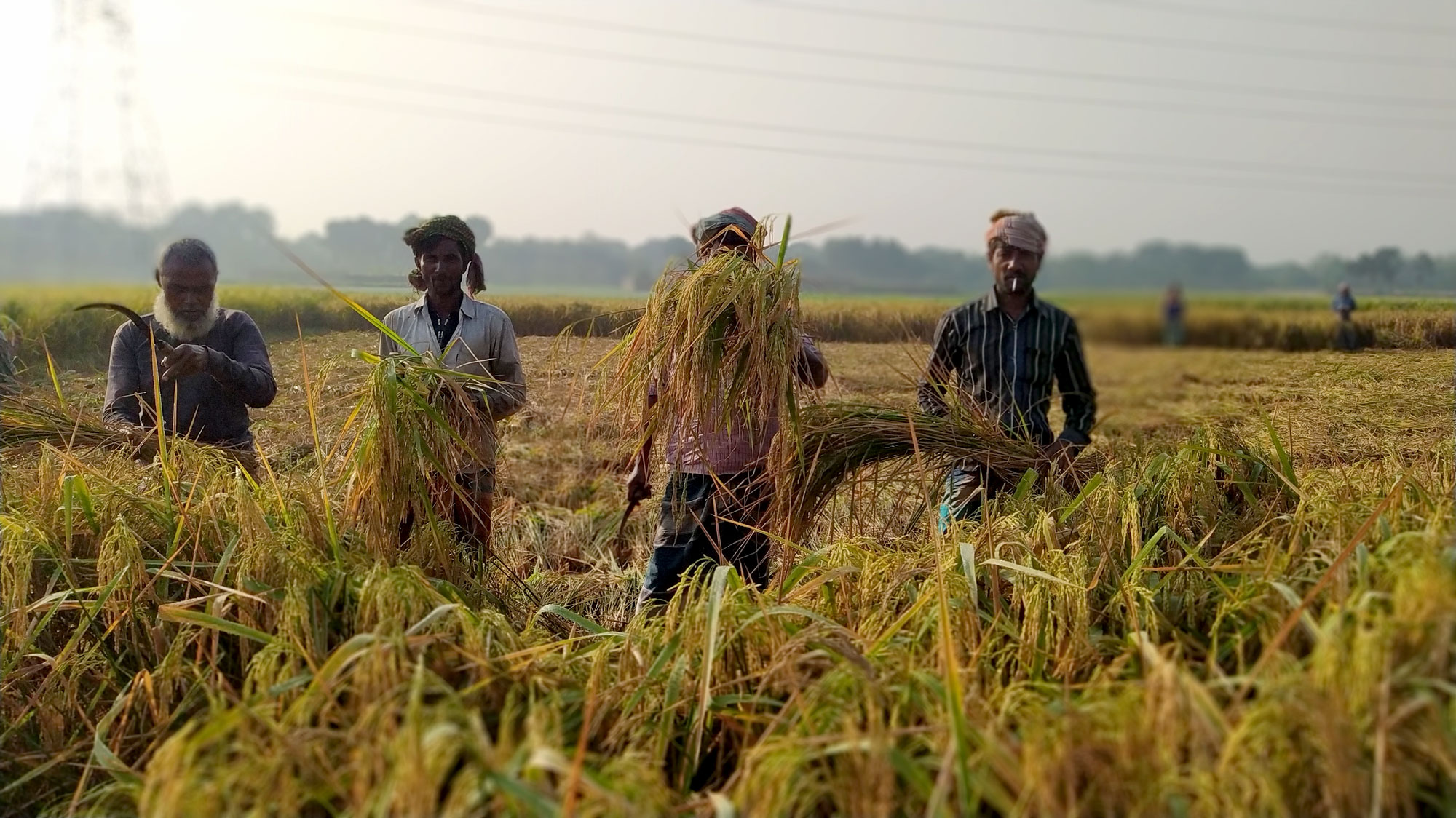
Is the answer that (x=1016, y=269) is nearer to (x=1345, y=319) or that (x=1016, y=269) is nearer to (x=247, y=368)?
(x=1345, y=319)

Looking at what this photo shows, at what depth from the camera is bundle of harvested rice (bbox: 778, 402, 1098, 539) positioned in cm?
288

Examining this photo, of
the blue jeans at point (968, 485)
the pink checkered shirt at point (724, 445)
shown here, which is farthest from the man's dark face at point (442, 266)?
the blue jeans at point (968, 485)

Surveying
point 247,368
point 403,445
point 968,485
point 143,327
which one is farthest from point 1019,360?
point 143,327

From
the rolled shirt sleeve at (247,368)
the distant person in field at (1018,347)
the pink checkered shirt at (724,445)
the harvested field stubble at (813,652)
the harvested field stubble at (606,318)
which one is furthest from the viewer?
the harvested field stubble at (606,318)

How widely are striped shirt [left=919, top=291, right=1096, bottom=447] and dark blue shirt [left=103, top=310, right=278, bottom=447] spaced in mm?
2207

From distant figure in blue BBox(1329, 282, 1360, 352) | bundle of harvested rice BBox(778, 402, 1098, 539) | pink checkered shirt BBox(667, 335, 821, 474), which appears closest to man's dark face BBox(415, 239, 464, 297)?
pink checkered shirt BBox(667, 335, 821, 474)

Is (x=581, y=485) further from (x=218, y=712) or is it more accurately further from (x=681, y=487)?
(x=218, y=712)

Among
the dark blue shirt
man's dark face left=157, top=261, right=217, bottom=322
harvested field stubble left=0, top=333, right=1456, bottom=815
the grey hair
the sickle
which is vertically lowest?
harvested field stubble left=0, top=333, right=1456, bottom=815

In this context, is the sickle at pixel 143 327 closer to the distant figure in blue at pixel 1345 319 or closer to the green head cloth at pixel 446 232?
the green head cloth at pixel 446 232

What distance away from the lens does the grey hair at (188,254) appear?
3215 millimetres

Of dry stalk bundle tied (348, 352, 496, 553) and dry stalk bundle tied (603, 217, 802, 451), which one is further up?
dry stalk bundle tied (603, 217, 802, 451)

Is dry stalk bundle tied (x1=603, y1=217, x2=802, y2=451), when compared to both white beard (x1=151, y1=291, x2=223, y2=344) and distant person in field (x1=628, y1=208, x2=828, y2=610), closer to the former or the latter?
distant person in field (x1=628, y1=208, x2=828, y2=610)

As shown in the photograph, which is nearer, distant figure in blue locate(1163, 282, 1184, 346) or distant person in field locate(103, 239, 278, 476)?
distant person in field locate(103, 239, 278, 476)

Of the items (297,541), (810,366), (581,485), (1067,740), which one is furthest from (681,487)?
(581,485)
